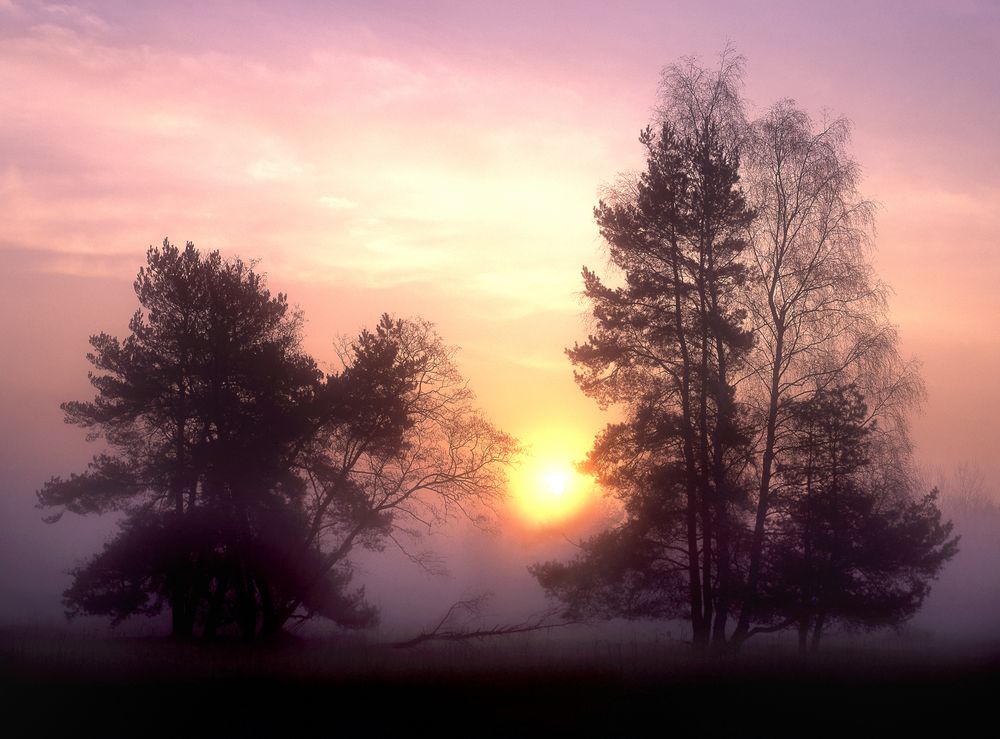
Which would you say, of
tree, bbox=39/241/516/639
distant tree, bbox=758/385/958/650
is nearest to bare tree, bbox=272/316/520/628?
tree, bbox=39/241/516/639

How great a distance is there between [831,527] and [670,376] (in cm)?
574

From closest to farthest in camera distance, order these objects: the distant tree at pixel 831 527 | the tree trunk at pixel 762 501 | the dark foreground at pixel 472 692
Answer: the dark foreground at pixel 472 692 < the tree trunk at pixel 762 501 < the distant tree at pixel 831 527

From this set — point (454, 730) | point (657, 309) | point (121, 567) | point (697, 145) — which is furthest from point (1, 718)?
point (697, 145)

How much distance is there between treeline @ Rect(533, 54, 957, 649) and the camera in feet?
76.4

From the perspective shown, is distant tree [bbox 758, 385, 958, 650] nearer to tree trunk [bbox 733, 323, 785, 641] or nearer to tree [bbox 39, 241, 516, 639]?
tree trunk [bbox 733, 323, 785, 641]

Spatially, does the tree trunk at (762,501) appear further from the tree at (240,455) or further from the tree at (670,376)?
the tree at (240,455)

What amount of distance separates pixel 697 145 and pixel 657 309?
165 inches

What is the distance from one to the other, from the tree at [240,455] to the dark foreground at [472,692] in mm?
2930

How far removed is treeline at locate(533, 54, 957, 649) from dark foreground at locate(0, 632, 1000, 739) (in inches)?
94.0

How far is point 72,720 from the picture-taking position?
14.9m

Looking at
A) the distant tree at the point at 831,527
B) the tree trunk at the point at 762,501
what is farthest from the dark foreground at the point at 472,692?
the distant tree at the point at 831,527

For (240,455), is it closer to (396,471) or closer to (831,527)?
(396,471)

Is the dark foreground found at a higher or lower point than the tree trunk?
lower

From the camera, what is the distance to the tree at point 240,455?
24156 mm
